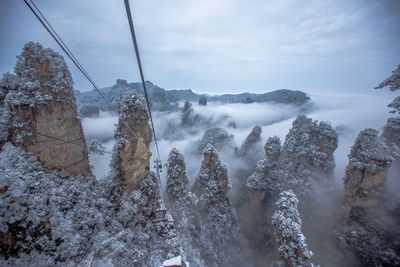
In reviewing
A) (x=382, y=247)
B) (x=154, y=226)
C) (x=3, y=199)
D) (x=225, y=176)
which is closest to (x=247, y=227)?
(x=225, y=176)

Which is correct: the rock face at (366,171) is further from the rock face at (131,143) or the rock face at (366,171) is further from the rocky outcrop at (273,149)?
the rock face at (131,143)

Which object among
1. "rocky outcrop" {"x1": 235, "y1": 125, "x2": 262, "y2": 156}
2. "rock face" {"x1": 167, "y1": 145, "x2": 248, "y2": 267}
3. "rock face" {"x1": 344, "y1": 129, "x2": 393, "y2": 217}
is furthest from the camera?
"rocky outcrop" {"x1": 235, "y1": 125, "x2": 262, "y2": 156}

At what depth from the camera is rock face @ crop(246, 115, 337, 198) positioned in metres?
33.3

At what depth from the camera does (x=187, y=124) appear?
81.1 meters

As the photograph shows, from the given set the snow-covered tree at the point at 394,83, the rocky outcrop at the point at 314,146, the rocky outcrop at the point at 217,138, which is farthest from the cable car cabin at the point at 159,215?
the rocky outcrop at the point at 217,138

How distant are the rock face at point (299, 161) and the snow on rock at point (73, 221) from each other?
67.4ft

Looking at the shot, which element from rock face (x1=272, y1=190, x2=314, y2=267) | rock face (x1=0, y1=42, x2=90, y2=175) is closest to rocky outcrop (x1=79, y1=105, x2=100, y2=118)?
rock face (x1=0, y1=42, x2=90, y2=175)

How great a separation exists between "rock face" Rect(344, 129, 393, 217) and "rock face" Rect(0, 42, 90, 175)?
30.8 metres

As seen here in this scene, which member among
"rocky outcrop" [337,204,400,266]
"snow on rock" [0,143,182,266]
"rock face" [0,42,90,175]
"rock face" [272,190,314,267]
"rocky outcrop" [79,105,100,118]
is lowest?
"rocky outcrop" [337,204,400,266]

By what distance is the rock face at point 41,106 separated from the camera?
15555 millimetres

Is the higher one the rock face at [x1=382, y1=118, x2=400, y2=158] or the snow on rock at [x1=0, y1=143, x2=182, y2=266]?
the rock face at [x1=382, y1=118, x2=400, y2=158]

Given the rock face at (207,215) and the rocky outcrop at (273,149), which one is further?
the rocky outcrop at (273,149)

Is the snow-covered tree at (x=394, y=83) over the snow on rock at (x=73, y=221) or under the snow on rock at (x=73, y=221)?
over

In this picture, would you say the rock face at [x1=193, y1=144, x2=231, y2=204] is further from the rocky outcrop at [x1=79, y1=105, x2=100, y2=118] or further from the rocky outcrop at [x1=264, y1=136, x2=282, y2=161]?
the rocky outcrop at [x1=79, y1=105, x2=100, y2=118]
